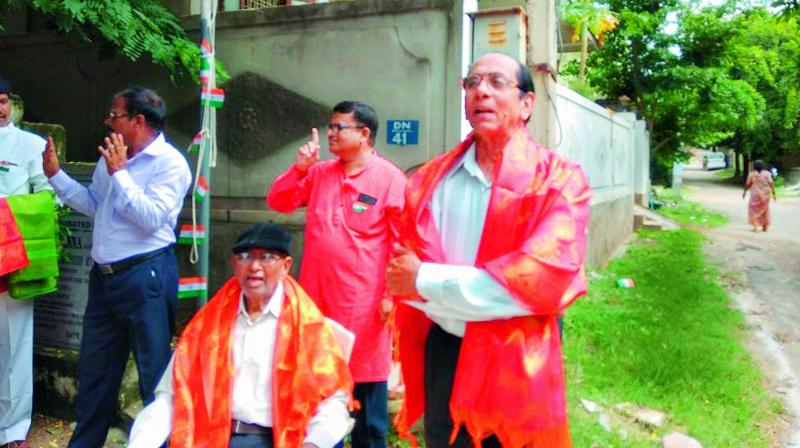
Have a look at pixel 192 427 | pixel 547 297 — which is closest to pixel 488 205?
pixel 547 297

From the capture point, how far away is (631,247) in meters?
11.2

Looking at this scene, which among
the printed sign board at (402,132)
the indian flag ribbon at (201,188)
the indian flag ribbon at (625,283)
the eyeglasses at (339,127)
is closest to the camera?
the eyeglasses at (339,127)

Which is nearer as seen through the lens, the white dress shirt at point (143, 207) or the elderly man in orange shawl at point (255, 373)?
the elderly man in orange shawl at point (255, 373)

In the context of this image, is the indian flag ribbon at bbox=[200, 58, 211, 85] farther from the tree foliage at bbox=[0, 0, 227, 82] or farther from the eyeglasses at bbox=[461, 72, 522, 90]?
the eyeglasses at bbox=[461, 72, 522, 90]

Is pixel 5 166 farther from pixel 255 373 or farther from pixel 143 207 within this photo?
pixel 255 373

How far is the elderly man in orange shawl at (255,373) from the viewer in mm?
2365

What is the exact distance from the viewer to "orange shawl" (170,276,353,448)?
2.37 metres

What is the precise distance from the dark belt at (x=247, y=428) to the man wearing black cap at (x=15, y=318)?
1.85 m

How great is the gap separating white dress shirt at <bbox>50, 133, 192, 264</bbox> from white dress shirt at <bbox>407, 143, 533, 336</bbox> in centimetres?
155

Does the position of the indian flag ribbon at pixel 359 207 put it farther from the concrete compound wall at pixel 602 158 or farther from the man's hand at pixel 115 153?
the concrete compound wall at pixel 602 158

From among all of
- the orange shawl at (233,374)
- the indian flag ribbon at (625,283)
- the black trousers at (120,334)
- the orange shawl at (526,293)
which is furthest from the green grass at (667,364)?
the black trousers at (120,334)

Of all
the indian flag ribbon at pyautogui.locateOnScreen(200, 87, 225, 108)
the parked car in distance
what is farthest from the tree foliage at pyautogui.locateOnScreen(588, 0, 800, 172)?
the parked car in distance

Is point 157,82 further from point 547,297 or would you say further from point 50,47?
point 547,297

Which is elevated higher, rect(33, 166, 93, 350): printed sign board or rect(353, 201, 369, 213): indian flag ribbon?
rect(353, 201, 369, 213): indian flag ribbon
